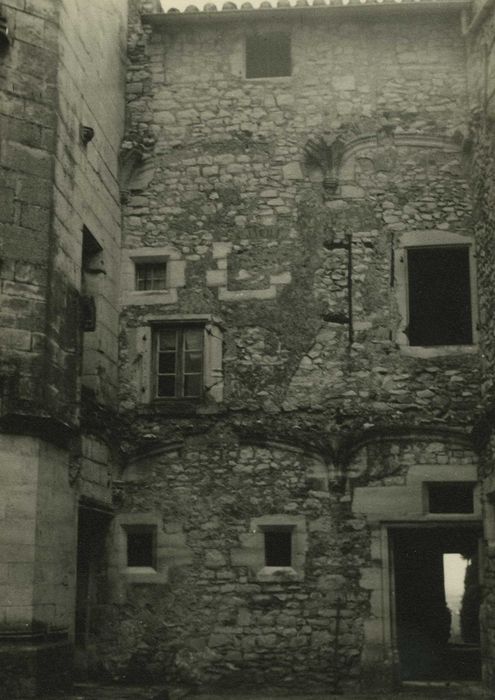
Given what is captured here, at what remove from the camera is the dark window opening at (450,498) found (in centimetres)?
1141

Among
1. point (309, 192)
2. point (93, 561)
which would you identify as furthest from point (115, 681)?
point (309, 192)

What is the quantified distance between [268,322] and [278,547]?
264cm

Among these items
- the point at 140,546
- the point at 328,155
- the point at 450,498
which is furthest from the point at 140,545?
the point at 328,155

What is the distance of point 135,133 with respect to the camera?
12617mm

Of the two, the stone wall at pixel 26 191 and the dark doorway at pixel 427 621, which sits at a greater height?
the stone wall at pixel 26 191

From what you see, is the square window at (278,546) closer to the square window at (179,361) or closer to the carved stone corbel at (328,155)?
the square window at (179,361)

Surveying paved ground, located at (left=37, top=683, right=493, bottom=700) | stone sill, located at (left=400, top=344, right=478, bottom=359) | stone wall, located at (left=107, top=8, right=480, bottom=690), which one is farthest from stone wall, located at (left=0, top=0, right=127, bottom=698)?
stone sill, located at (left=400, top=344, right=478, bottom=359)

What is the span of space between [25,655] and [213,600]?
3234mm

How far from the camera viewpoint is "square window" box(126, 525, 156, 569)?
11562mm

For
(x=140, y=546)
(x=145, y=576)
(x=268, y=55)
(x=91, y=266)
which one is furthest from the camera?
(x=268, y=55)

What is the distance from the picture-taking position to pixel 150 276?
12.4m

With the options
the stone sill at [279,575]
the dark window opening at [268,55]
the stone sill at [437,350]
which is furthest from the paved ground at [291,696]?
the dark window opening at [268,55]

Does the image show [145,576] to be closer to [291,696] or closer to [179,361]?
[291,696]

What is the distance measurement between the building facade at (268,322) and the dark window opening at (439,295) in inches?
1.1
